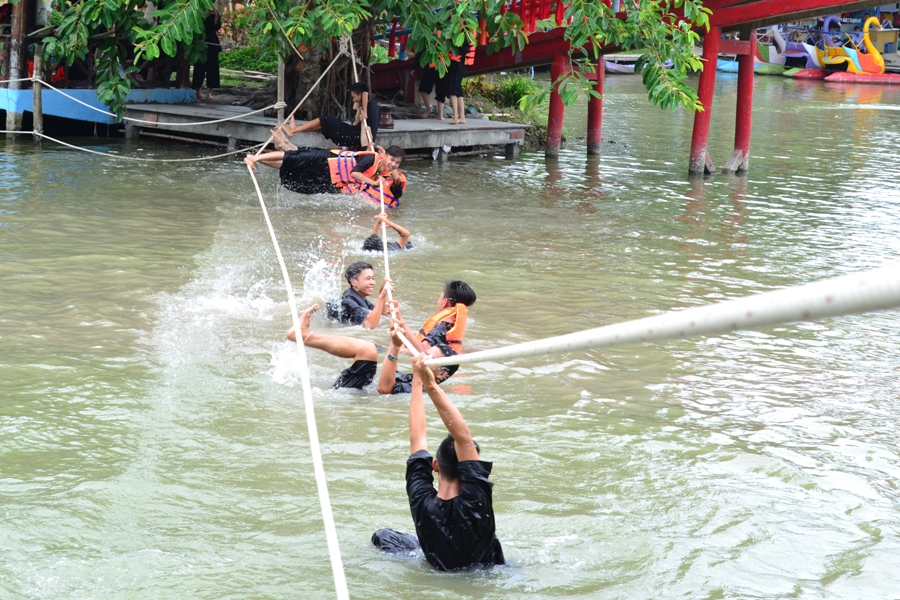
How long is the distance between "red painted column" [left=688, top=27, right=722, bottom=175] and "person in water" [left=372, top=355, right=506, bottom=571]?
37.7 feet

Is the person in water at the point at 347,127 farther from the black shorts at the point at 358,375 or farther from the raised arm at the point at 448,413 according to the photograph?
the raised arm at the point at 448,413

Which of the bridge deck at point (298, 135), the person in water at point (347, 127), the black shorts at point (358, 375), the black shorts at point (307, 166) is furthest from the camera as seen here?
the bridge deck at point (298, 135)

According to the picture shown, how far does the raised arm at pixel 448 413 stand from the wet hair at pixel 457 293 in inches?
97.0

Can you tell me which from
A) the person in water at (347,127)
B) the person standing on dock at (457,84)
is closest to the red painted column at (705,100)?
the person standing on dock at (457,84)

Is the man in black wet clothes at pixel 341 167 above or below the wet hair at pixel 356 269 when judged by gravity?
above

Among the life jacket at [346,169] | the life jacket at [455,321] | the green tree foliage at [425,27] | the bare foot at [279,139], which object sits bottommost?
the life jacket at [455,321]

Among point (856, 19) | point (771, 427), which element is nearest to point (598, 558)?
point (771, 427)

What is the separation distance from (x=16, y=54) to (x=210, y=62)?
3546 millimetres

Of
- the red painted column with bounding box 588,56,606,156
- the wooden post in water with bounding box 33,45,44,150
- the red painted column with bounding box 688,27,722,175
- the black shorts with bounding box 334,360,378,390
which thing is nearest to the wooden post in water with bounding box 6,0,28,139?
the wooden post in water with bounding box 33,45,44,150

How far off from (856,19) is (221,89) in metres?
36.8

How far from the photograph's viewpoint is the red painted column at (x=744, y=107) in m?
16.2

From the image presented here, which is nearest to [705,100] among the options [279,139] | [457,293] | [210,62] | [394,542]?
[279,139]

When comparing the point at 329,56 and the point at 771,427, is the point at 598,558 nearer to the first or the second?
the point at 771,427

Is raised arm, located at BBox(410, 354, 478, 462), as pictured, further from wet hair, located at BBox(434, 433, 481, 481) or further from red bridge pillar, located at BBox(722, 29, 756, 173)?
red bridge pillar, located at BBox(722, 29, 756, 173)
